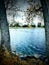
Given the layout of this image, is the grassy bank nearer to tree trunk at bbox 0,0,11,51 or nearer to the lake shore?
the lake shore

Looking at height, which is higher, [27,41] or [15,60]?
[27,41]

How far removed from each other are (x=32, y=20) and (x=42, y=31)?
0.71 ft

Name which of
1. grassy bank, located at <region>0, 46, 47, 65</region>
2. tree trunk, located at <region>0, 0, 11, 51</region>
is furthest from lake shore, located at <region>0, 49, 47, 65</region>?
tree trunk, located at <region>0, 0, 11, 51</region>

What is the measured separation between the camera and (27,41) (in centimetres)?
261

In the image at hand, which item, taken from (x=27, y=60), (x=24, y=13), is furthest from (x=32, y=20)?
(x=27, y=60)

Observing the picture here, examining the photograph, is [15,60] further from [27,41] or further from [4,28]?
[4,28]

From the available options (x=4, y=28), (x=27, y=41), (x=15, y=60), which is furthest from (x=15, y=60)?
(x=4, y=28)

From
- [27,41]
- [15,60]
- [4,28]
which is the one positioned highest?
[4,28]

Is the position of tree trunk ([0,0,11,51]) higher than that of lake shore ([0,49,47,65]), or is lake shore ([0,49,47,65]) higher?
tree trunk ([0,0,11,51])

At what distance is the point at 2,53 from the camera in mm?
2602

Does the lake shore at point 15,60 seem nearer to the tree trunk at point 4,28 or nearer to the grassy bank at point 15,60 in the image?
the grassy bank at point 15,60

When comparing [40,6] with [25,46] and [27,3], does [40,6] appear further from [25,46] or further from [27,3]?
[25,46]

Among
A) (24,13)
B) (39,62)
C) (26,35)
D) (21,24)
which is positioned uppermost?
(24,13)

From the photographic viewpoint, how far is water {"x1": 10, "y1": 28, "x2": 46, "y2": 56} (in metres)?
2.59
